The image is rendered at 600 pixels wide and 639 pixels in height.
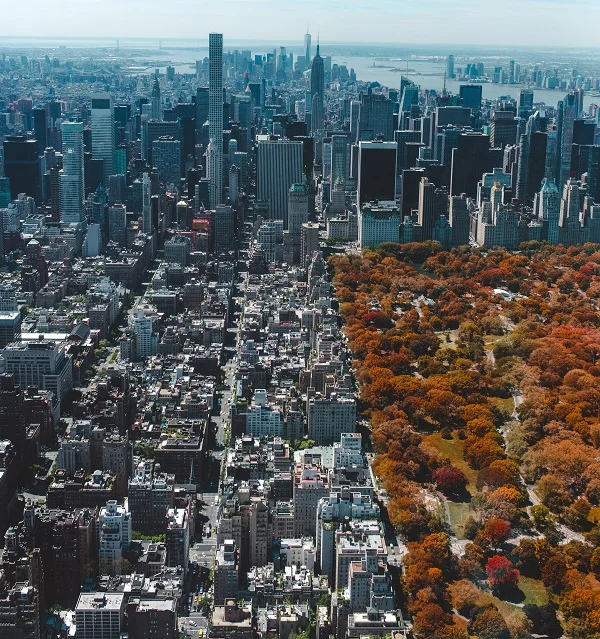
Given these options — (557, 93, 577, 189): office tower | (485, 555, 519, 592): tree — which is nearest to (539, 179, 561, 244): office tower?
(557, 93, 577, 189): office tower

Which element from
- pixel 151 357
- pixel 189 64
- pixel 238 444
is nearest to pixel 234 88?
pixel 189 64

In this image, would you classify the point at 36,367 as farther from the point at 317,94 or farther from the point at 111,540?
the point at 317,94

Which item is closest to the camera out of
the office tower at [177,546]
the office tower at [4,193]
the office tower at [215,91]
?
the office tower at [177,546]

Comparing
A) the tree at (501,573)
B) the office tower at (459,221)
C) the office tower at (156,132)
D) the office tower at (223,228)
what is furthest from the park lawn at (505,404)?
the office tower at (156,132)

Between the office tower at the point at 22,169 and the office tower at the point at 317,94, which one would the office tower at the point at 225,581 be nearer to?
the office tower at the point at 22,169

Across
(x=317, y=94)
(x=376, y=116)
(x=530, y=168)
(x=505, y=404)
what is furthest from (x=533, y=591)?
(x=317, y=94)

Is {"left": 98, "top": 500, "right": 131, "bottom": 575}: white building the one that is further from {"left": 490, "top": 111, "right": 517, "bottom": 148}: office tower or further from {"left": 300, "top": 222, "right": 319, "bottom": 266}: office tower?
{"left": 490, "top": 111, "right": 517, "bottom": 148}: office tower
